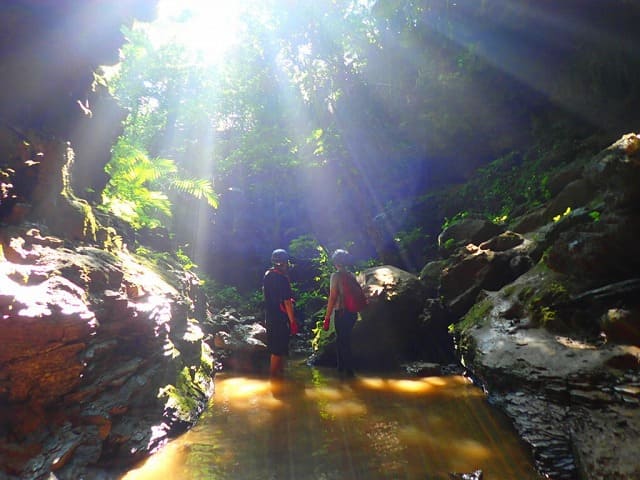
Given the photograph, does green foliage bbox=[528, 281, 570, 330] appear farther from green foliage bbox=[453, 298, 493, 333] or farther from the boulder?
the boulder

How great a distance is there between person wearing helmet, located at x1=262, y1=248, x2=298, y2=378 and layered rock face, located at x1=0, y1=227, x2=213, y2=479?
1.83 metres

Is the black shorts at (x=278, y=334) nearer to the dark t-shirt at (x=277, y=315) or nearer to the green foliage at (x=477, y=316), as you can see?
the dark t-shirt at (x=277, y=315)

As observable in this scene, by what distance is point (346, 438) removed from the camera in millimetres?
3846

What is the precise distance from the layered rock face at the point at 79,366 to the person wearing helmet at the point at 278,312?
1827 millimetres

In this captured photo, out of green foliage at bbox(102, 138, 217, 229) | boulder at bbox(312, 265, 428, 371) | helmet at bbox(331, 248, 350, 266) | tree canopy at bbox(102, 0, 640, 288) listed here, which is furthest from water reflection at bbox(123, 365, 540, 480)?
tree canopy at bbox(102, 0, 640, 288)

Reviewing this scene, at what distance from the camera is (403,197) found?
18.7 meters

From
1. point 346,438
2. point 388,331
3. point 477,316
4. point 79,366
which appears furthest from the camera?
point 388,331

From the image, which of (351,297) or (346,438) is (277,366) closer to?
(351,297)

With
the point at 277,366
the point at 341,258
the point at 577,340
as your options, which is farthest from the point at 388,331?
the point at 577,340

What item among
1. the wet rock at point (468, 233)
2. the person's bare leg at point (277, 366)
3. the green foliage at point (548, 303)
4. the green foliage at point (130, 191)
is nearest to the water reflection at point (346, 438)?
the person's bare leg at point (277, 366)

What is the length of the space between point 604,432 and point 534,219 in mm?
6592

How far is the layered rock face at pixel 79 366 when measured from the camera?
2.93 m

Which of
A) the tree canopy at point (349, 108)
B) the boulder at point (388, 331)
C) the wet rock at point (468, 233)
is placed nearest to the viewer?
the boulder at point (388, 331)

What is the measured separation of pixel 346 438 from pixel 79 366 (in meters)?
2.74
